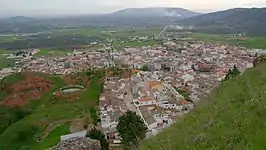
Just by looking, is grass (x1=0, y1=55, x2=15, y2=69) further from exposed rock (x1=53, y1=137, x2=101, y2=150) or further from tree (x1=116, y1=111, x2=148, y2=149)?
exposed rock (x1=53, y1=137, x2=101, y2=150)

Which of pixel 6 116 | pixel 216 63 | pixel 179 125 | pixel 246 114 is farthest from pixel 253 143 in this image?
pixel 216 63

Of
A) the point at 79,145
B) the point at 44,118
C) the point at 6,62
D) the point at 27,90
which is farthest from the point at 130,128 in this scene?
the point at 6,62

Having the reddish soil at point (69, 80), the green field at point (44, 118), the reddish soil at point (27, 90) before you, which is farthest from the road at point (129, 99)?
the reddish soil at point (27, 90)

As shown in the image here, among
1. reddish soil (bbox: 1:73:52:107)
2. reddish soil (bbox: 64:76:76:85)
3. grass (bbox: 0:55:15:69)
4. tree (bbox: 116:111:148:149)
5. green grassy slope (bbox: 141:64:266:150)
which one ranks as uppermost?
green grassy slope (bbox: 141:64:266:150)

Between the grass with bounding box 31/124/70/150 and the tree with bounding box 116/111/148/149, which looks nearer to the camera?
the tree with bounding box 116/111/148/149

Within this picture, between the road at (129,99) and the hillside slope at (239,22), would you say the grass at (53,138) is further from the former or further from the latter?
the hillside slope at (239,22)

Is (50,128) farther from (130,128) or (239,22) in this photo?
(239,22)

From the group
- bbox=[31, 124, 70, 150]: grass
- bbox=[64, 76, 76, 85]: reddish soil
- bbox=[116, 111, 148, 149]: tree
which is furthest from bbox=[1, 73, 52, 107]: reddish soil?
bbox=[116, 111, 148, 149]: tree
